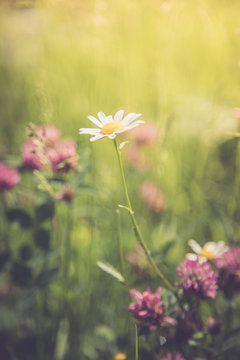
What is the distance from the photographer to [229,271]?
0.60 metres

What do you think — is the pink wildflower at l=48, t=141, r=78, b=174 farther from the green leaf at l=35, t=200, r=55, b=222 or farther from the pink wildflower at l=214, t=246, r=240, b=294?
the pink wildflower at l=214, t=246, r=240, b=294

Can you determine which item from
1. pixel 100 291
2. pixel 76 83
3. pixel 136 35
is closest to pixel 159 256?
pixel 100 291

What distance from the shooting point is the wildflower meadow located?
→ 1.88 feet

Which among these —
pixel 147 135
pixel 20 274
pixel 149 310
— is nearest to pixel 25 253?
pixel 20 274

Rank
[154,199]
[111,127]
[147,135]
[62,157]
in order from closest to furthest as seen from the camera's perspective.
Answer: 1. [111,127]
2. [62,157]
3. [154,199]
4. [147,135]

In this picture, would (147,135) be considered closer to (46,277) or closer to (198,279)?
(46,277)

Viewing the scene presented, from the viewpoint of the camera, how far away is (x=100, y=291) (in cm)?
90

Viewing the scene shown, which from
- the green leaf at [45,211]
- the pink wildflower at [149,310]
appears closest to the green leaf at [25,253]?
the green leaf at [45,211]

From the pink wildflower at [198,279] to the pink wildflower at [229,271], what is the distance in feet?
0.24

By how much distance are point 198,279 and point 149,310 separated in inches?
3.5

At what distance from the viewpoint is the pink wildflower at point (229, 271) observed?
1.94 feet

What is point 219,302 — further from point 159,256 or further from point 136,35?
point 136,35

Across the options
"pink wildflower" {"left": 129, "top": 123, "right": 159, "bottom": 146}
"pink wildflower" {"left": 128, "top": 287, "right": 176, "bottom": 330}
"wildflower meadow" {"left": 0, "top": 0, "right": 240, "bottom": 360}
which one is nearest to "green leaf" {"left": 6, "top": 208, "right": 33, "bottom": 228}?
"wildflower meadow" {"left": 0, "top": 0, "right": 240, "bottom": 360}

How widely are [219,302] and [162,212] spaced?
0.36 metres
